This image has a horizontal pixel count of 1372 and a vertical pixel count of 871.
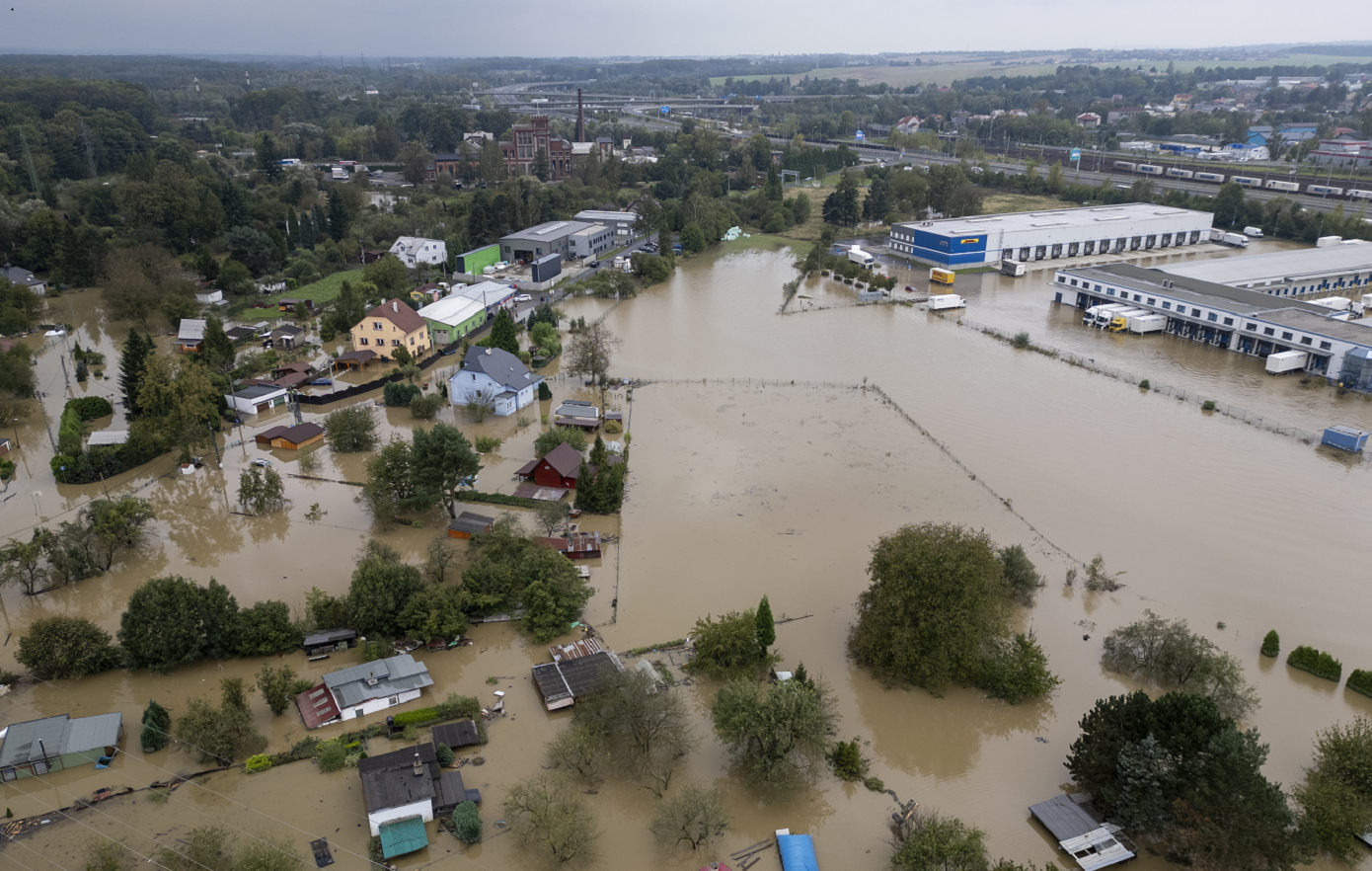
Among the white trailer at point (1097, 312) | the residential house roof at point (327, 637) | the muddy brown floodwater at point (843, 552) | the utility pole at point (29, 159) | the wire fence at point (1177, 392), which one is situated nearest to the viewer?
the muddy brown floodwater at point (843, 552)

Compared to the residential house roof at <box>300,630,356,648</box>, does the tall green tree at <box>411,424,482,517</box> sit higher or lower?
higher

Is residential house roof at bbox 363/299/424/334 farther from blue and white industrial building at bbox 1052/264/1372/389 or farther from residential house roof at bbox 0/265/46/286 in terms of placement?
blue and white industrial building at bbox 1052/264/1372/389

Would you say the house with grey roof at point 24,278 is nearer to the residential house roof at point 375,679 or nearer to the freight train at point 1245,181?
the residential house roof at point 375,679

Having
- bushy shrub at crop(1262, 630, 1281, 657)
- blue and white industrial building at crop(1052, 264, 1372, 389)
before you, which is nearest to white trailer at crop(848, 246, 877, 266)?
blue and white industrial building at crop(1052, 264, 1372, 389)

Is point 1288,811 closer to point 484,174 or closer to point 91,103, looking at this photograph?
point 484,174

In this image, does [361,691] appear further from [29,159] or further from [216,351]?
[29,159]

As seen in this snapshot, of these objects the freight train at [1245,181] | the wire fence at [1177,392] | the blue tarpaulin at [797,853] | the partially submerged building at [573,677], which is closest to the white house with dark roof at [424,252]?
the wire fence at [1177,392]

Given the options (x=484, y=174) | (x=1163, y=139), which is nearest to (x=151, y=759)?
(x=484, y=174)
